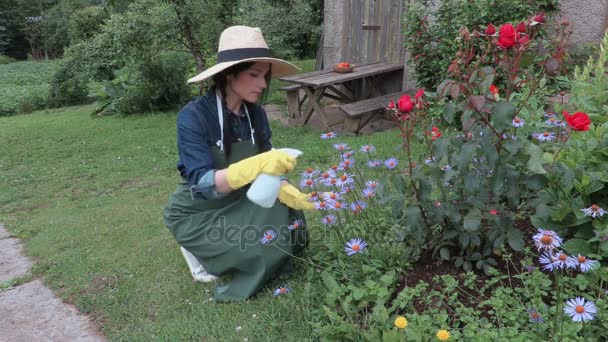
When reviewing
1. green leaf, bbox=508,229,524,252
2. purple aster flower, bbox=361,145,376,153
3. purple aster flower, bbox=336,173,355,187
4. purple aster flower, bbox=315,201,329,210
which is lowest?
purple aster flower, bbox=315,201,329,210

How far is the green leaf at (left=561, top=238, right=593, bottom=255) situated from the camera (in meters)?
1.92

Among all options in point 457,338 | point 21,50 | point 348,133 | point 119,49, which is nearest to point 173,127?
point 119,49

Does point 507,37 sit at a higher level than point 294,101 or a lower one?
higher

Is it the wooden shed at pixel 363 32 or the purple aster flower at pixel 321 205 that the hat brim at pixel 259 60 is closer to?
the purple aster flower at pixel 321 205

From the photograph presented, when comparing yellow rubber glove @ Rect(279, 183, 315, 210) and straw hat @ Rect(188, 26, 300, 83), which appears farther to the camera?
yellow rubber glove @ Rect(279, 183, 315, 210)

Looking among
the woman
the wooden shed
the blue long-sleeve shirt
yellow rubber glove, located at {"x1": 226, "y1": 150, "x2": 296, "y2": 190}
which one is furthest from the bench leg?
yellow rubber glove, located at {"x1": 226, "y1": 150, "x2": 296, "y2": 190}

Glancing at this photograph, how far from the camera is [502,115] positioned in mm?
1657

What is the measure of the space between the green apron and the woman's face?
293mm

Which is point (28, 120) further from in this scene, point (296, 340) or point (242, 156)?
point (296, 340)

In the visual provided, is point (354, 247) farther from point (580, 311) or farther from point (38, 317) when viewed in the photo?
point (38, 317)

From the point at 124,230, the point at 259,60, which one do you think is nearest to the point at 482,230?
the point at 259,60

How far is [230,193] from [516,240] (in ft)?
4.69

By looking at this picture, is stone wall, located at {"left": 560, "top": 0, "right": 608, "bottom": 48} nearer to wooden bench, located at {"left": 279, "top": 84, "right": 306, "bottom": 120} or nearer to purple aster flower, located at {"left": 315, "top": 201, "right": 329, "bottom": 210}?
wooden bench, located at {"left": 279, "top": 84, "right": 306, "bottom": 120}

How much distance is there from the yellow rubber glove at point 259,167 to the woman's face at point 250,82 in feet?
1.38
